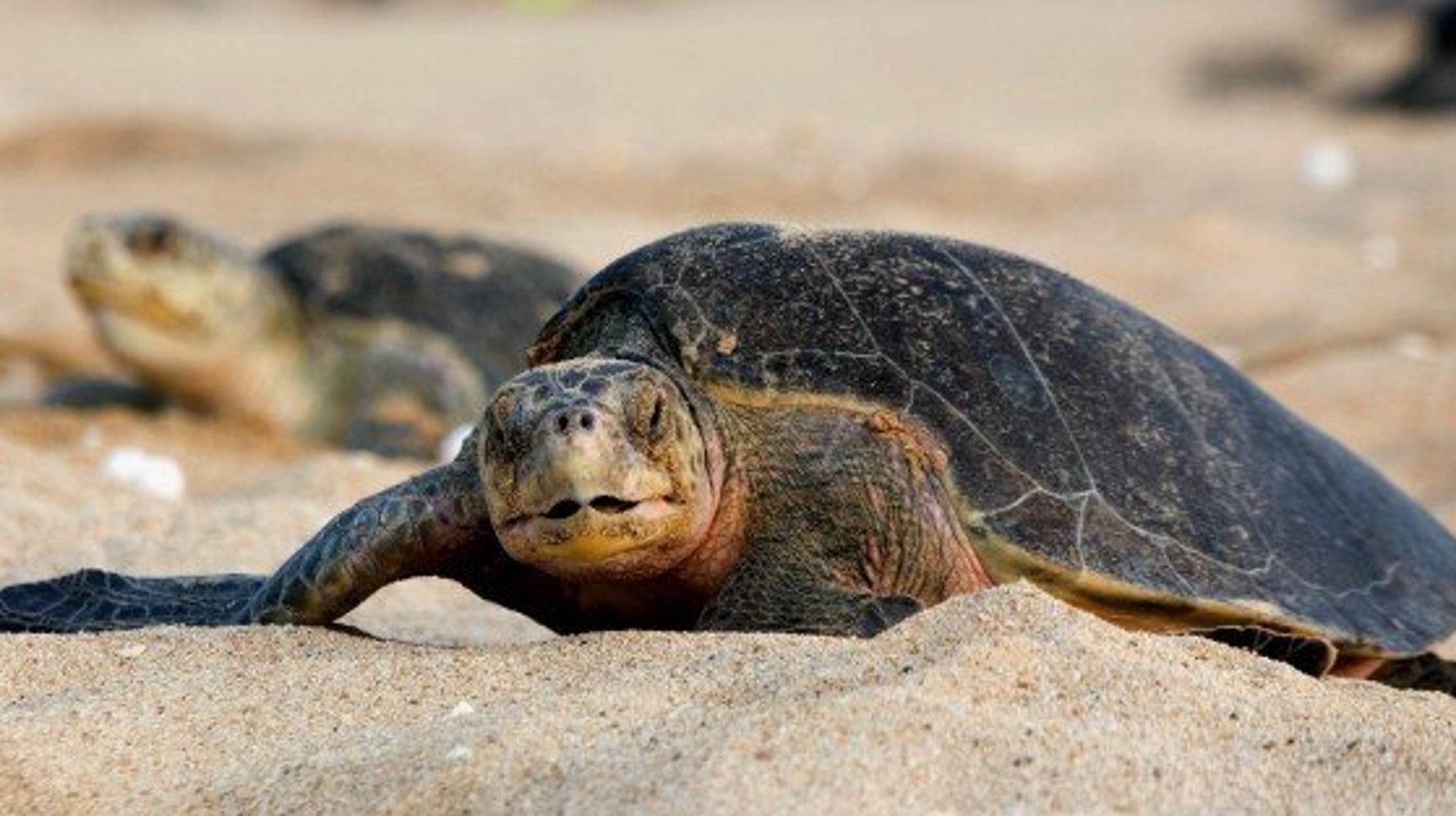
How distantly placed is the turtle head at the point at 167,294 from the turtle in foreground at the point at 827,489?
3660mm

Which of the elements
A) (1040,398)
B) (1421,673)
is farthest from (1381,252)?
(1040,398)

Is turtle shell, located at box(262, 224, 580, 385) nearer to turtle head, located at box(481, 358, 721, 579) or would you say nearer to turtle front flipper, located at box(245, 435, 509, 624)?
turtle front flipper, located at box(245, 435, 509, 624)

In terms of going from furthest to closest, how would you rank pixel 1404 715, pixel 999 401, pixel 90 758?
pixel 999 401
pixel 1404 715
pixel 90 758

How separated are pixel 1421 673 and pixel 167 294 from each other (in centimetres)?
458

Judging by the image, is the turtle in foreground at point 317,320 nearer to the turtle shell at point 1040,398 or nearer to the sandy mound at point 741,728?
the turtle shell at point 1040,398

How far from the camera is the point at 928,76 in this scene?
16844 millimetres

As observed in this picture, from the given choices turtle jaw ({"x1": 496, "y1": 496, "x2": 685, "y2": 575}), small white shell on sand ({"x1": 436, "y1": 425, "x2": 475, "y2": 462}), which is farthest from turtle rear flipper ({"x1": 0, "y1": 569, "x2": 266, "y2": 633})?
small white shell on sand ({"x1": 436, "y1": 425, "x2": 475, "y2": 462})

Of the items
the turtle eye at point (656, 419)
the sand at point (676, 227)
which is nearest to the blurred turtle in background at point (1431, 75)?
the sand at point (676, 227)

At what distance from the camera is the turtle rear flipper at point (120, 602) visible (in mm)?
3361

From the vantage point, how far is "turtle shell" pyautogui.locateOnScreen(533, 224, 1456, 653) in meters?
3.28

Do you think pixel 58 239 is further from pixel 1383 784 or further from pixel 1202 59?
pixel 1202 59

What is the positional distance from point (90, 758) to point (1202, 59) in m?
16.8

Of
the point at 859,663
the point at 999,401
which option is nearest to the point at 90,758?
the point at 859,663

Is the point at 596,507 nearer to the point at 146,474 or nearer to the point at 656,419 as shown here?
the point at 656,419
